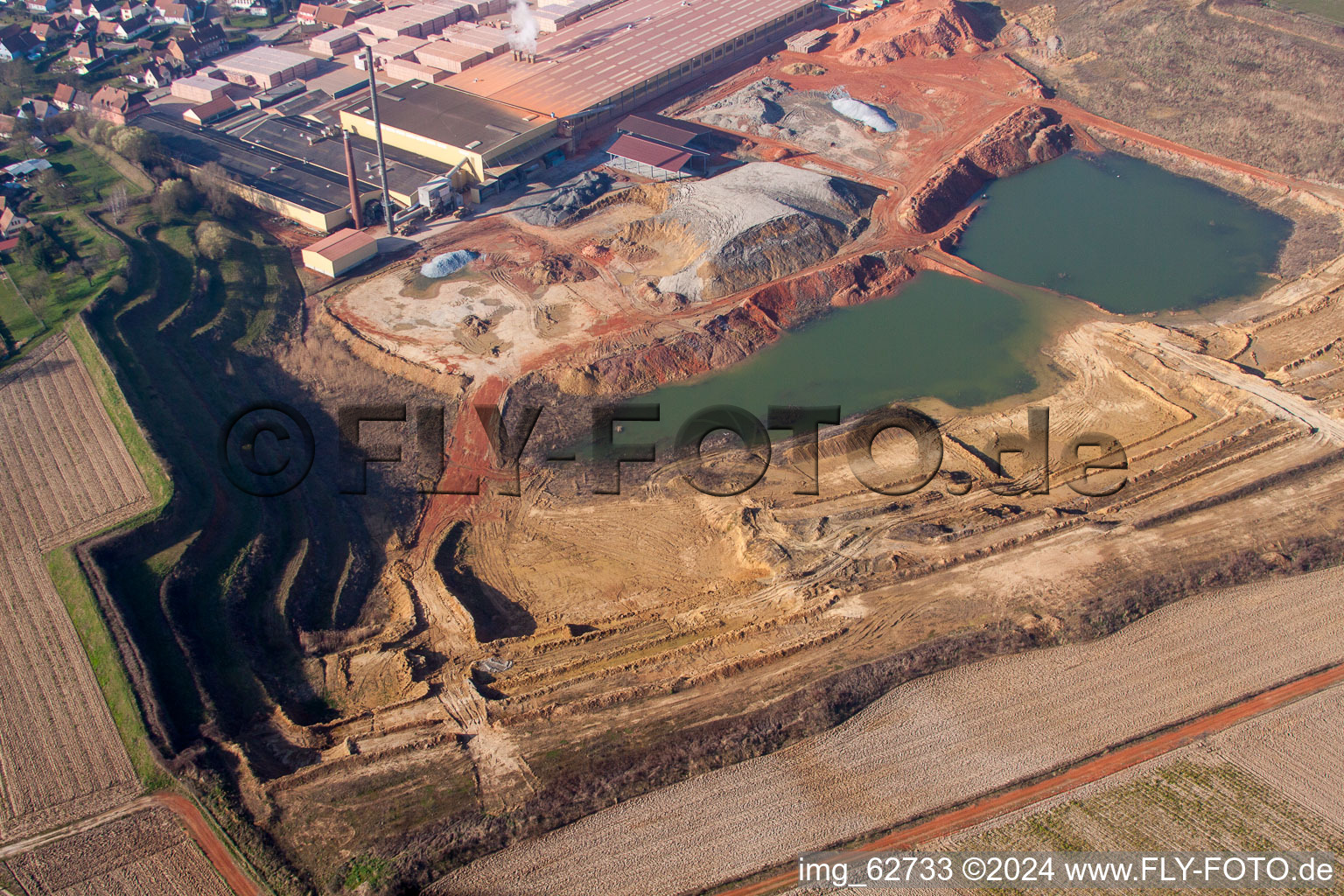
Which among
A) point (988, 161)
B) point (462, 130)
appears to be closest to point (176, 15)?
point (462, 130)

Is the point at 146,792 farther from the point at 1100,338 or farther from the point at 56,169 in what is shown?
Result: the point at 56,169

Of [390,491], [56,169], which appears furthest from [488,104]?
[390,491]

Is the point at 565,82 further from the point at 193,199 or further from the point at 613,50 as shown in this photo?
the point at 193,199

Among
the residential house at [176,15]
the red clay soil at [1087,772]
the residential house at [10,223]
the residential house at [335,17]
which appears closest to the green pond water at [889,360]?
the red clay soil at [1087,772]

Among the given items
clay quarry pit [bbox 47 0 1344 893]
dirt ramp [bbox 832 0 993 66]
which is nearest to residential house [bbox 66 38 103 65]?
clay quarry pit [bbox 47 0 1344 893]

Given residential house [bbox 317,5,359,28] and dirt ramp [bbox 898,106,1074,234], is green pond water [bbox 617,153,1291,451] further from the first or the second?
residential house [bbox 317,5,359,28]

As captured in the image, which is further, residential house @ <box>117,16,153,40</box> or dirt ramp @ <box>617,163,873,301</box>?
residential house @ <box>117,16,153,40</box>
